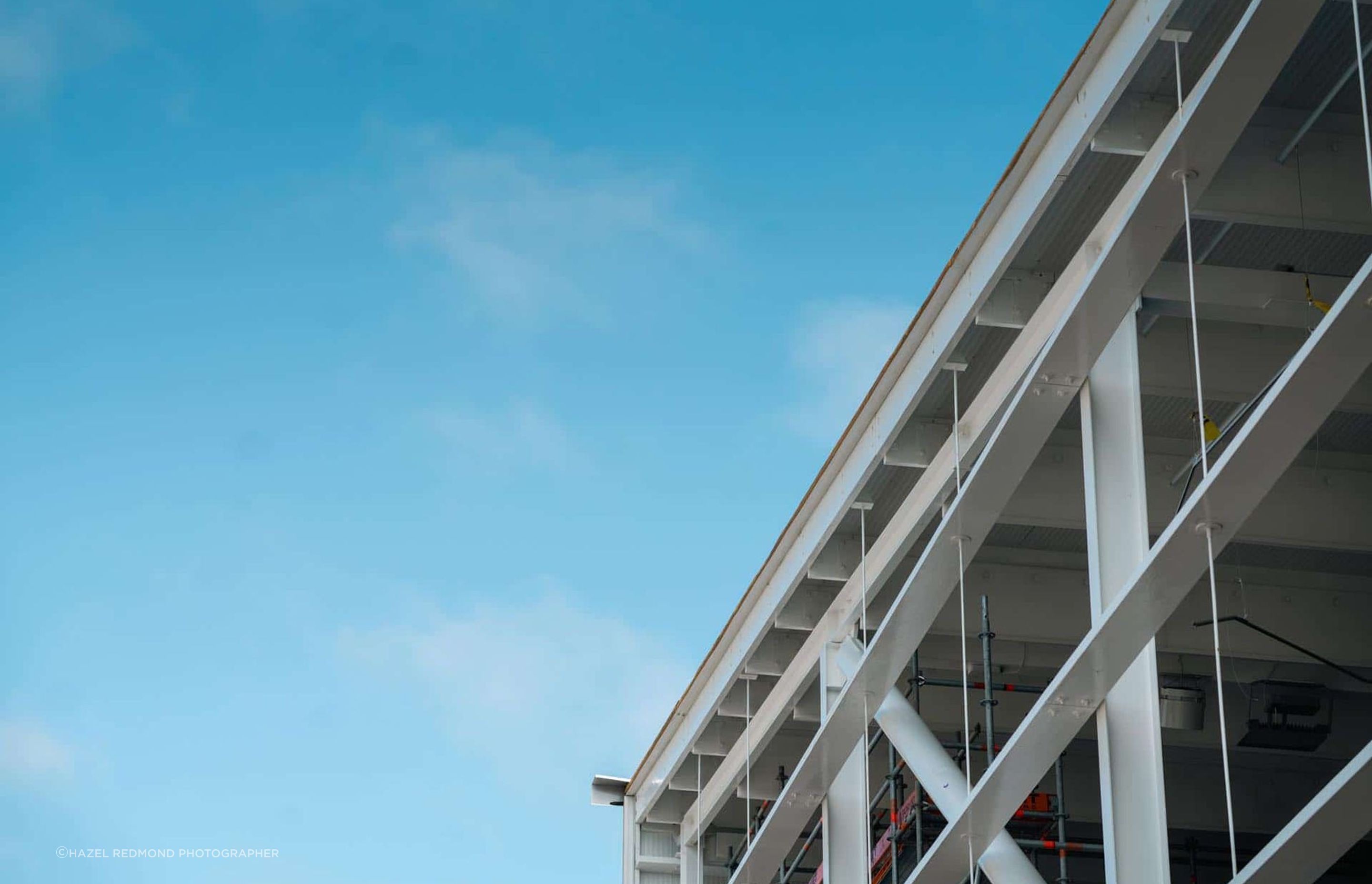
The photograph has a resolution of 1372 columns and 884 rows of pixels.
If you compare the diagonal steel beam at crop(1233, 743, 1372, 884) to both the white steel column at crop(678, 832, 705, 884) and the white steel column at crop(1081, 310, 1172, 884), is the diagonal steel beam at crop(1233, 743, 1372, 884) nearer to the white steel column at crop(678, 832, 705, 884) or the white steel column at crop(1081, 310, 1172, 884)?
the white steel column at crop(1081, 310, 1172, 884)

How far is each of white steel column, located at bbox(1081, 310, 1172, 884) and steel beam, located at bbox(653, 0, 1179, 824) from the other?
3.68 ft

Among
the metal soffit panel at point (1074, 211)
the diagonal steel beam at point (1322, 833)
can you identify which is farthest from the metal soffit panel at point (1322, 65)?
the diagonal steel beam at point (1322, 833)

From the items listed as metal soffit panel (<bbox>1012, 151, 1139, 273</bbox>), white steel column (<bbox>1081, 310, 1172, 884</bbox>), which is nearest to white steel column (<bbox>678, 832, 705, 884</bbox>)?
metal soffit panel (<bbox>1012, 151, 1139, 273</bbox>)

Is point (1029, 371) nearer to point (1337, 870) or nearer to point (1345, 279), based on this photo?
point (1345, 279)

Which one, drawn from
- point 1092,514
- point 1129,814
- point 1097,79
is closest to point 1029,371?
point 1092,514

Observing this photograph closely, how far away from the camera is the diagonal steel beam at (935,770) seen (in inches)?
437

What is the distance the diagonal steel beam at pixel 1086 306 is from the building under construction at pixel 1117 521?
0.07 feet

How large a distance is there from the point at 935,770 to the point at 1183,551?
13.6 feet

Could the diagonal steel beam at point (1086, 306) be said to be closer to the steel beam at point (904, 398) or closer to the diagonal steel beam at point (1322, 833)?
the steel beam at point (904, 398)

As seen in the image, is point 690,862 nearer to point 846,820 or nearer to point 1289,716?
point 846,820

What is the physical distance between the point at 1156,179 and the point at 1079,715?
2968 mm

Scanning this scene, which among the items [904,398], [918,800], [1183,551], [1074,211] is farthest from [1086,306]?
[918,800]

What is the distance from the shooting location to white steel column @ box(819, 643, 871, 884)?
47.2 feet

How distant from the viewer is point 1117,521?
9.92 metres
